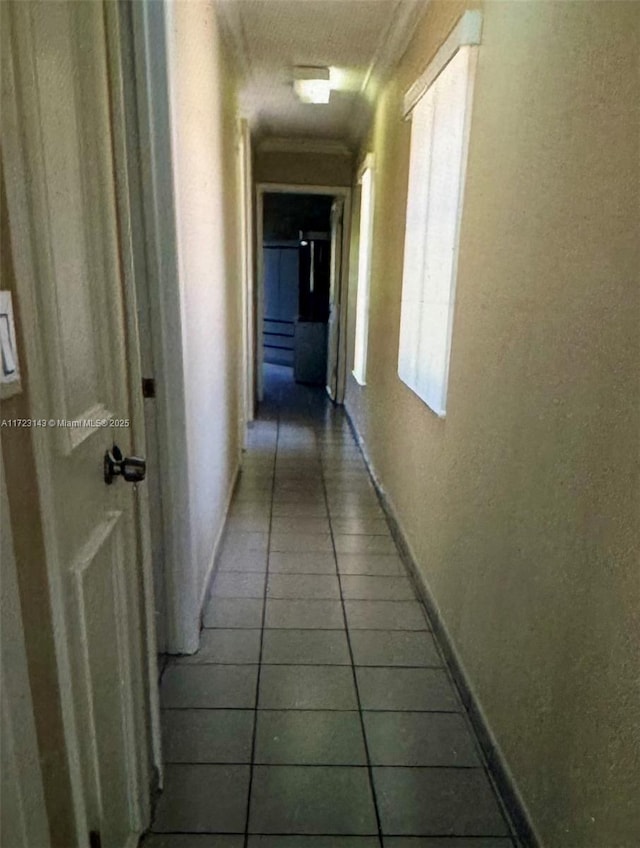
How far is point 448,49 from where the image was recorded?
1937mm

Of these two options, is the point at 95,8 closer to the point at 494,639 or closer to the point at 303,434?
the point at 494,639

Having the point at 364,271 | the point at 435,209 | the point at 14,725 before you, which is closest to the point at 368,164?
the point at 364,271

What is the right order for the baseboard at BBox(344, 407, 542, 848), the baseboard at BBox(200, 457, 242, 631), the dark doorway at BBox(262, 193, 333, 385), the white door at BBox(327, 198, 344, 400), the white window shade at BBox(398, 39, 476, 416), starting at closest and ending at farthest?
the baseboard at BBox(344, 407, 542, 848)
the white window shade at BBox(398, 39, 476, 416)
the baseboard at BBox(200, 457, 242, 631)
the white door at BBox(327, 198, 344, 400)
the dark doorway at BBox(262, 193, 333, 385)

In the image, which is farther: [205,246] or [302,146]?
[302,146]

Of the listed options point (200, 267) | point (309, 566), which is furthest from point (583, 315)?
point (309, 566)

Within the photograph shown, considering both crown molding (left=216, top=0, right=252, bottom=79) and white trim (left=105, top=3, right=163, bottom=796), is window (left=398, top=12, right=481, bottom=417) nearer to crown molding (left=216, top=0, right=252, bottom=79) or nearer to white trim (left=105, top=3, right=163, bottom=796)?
crown molding (left=216, top=0, right=252, bottom=79)

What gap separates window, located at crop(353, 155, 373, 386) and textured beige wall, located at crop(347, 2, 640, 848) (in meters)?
2.25

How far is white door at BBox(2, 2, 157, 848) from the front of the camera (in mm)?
733

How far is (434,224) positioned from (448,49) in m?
0.58

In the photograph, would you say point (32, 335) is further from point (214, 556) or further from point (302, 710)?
point (214, 556)

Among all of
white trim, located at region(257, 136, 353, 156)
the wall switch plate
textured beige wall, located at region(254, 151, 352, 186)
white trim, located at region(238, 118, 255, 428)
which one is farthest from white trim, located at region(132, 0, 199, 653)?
textured beige wall, located at region(254, 151, 352, 186)

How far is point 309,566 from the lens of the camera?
2584mm

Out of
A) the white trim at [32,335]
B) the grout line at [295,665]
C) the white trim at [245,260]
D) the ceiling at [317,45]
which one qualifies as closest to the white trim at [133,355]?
the white trim at [32,335]

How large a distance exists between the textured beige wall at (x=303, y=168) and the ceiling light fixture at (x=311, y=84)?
Result: 5.74ft
